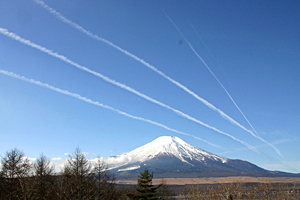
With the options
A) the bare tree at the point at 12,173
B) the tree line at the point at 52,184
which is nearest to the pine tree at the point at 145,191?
the tree line at the point at 52,184

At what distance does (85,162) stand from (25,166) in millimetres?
11767

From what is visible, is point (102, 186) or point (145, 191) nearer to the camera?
point (102, 186)

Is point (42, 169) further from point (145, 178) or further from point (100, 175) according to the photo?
point (145, 178)

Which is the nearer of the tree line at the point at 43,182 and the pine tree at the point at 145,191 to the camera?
the tree line at the point at 43,182

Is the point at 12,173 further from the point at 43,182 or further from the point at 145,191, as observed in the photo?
the point at 145,191

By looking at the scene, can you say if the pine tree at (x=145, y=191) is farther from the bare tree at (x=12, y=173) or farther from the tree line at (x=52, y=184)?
the bare tree at (x=12, y=173)

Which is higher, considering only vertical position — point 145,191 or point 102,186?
point 102,186

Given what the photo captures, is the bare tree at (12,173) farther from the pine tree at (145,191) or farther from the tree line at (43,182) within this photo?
the pine tree at (145,191)

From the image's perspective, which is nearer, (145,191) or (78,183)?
(78,183)

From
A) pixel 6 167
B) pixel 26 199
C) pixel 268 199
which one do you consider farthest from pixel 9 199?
pixel 268 199

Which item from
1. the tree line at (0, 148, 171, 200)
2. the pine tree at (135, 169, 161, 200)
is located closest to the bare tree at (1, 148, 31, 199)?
the tree line at (0, 148, 171, 200)

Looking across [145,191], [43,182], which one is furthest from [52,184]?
A: [145,191]

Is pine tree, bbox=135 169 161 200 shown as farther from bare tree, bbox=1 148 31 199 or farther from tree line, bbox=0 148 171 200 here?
bare tree, bbox=1 148 31 199

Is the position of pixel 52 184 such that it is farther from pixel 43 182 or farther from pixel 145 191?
pixel 145 191
